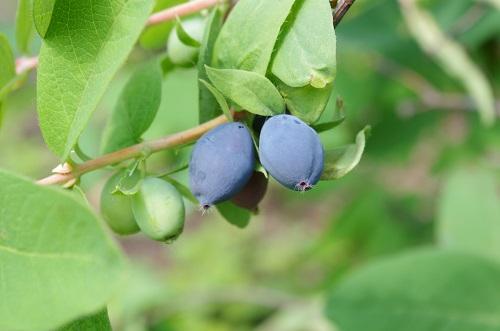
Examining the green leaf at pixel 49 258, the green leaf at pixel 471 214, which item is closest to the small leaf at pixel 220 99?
the green leaf at pixel 49 258

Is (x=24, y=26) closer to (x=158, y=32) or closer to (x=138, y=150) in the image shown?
(x=158, y=32)

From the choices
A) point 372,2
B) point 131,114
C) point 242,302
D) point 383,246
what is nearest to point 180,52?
point 131,114

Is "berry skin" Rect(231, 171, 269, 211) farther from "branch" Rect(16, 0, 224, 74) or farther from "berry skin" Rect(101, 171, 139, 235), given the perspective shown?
"branch" Rect(16, 0, 224, 74)

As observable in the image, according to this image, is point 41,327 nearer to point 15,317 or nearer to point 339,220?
point 15,317

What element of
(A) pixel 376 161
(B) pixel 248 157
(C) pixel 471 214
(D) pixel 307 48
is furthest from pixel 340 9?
(A) pixel 376 161

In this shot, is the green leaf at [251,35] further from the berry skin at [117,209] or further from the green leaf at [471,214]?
the green leaf at [471,214]
